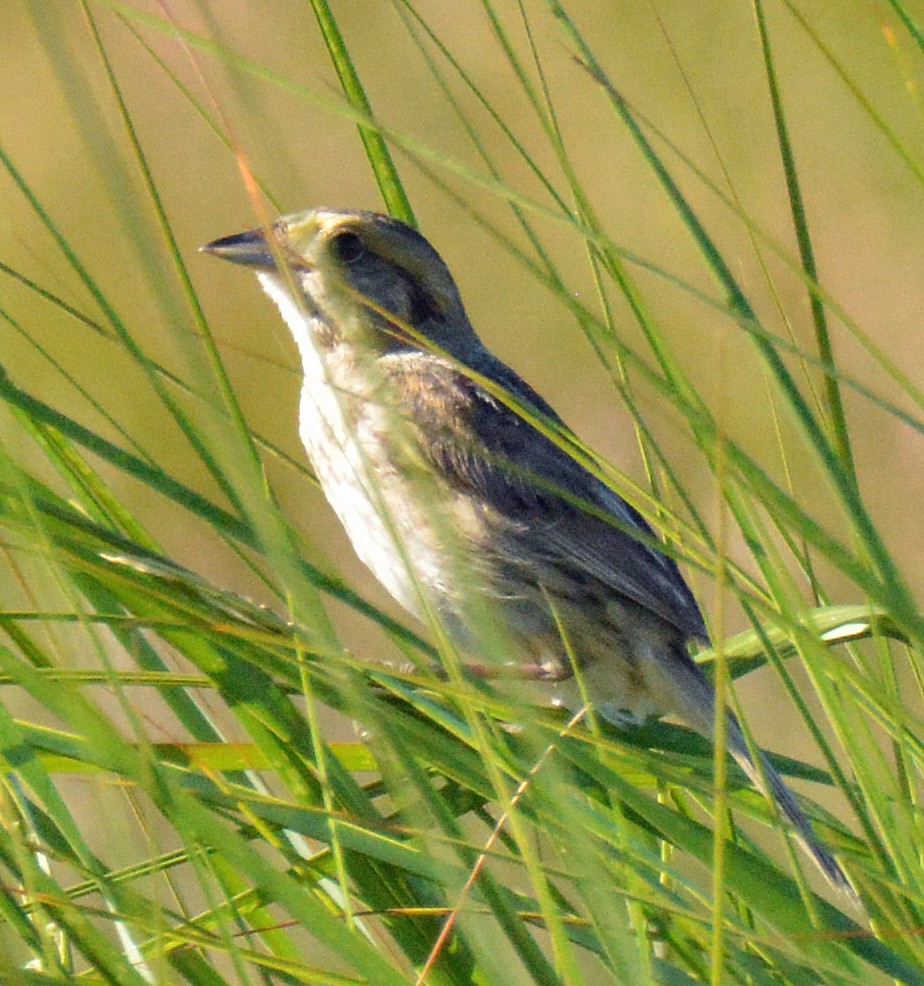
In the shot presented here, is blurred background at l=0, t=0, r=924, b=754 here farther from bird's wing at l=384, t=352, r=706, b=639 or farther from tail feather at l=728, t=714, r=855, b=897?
tail feather at l=728, t=714, r=855, b=897

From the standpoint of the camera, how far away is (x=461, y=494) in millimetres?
4047

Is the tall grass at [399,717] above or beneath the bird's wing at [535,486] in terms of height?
above

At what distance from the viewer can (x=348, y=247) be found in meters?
4.44

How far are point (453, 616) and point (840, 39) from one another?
19.8 ft

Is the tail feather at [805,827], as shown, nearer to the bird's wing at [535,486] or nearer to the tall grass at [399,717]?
the tall grass at [399,717]

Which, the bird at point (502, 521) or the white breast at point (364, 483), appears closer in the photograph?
the white breast at point (364, 483)

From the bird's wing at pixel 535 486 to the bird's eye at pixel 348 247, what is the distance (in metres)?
0.38

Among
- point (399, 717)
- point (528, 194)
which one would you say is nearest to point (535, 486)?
point (399, 717)

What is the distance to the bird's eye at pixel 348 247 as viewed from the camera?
4371 mm

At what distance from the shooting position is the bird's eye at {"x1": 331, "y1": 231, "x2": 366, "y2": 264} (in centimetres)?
437

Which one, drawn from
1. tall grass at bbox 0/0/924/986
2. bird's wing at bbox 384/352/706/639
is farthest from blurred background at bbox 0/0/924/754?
tall grass at bbox 0/0/924/986

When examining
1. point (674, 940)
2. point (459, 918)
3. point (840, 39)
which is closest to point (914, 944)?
point (674, 940)

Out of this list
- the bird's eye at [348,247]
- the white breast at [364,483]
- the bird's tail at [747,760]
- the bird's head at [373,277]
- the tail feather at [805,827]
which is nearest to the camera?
the bird's tail at [747,760]

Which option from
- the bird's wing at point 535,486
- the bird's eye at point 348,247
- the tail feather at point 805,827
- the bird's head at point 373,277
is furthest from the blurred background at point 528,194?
the tail feather at point 805,827
